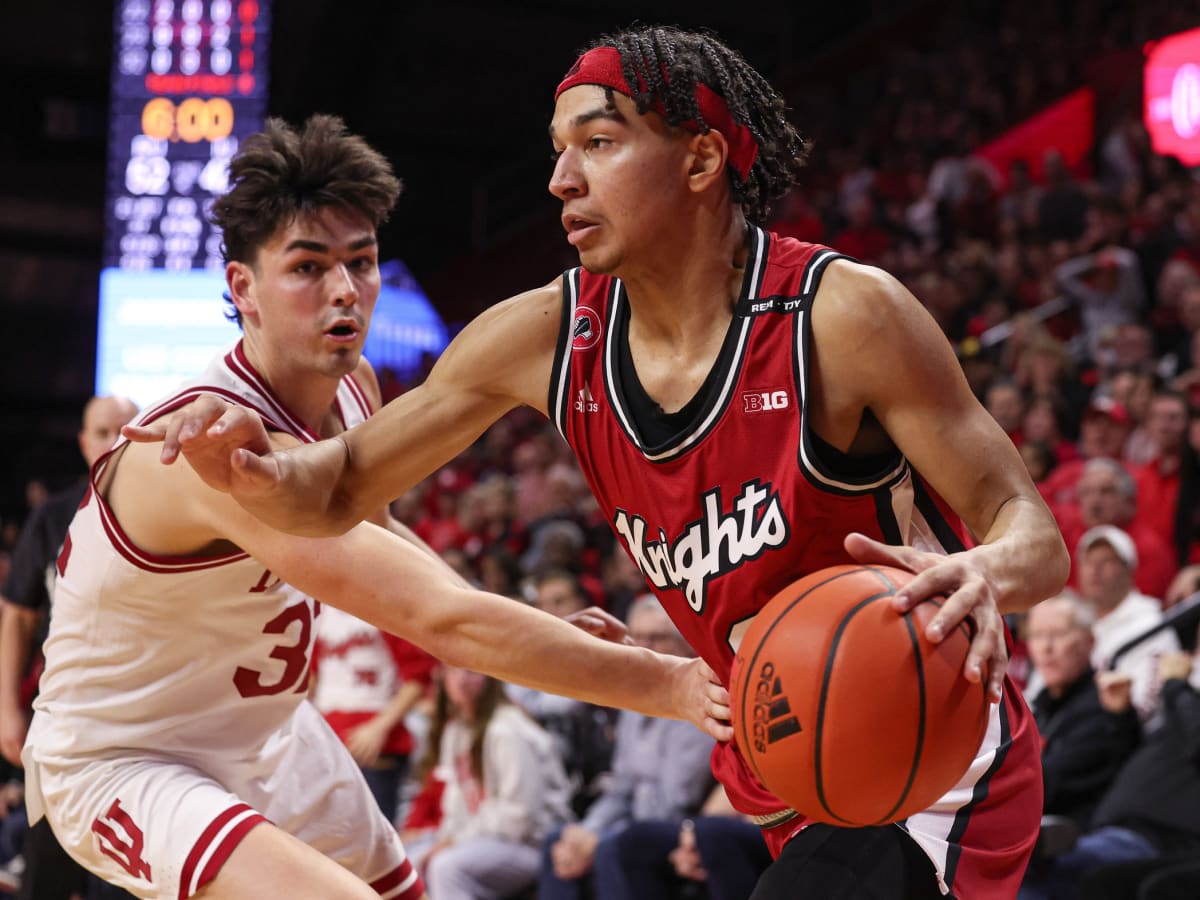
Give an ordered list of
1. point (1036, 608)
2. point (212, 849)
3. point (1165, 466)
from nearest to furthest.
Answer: point (212, 849) < point (1036, 608) < point (1165, 466)

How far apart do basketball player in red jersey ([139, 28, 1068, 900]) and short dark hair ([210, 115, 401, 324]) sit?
31.1 inches

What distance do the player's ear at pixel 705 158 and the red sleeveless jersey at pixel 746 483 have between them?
5.6 inches

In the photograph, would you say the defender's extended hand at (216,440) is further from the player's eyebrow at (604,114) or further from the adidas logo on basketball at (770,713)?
the adidas logo on basketball at (770,713)

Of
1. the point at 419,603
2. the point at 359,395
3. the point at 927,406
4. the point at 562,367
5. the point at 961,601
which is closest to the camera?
the point at 961,601

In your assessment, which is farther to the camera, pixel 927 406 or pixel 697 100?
pixel 697 100

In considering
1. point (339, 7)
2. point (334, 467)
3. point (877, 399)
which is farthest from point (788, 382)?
point (339, 7)

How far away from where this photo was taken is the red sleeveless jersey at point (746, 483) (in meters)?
2.41

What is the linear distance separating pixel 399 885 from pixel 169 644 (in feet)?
2.42

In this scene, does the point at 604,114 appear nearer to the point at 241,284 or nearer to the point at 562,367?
the point at 562,367

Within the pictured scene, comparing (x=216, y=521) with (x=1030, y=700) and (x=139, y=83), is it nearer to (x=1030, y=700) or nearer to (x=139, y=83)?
(x=1030, y=700)

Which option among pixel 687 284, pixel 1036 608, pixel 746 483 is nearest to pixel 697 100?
pixel 687 284

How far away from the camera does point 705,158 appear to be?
258 centimetres

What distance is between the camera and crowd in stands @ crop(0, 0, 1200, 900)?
505cm

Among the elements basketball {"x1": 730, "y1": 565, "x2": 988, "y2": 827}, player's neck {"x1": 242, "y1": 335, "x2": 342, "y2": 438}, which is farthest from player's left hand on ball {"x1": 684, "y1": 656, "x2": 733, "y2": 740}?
player's neck {"x1": 242, "y1": 335, "x2": 342, "y2": 438}
